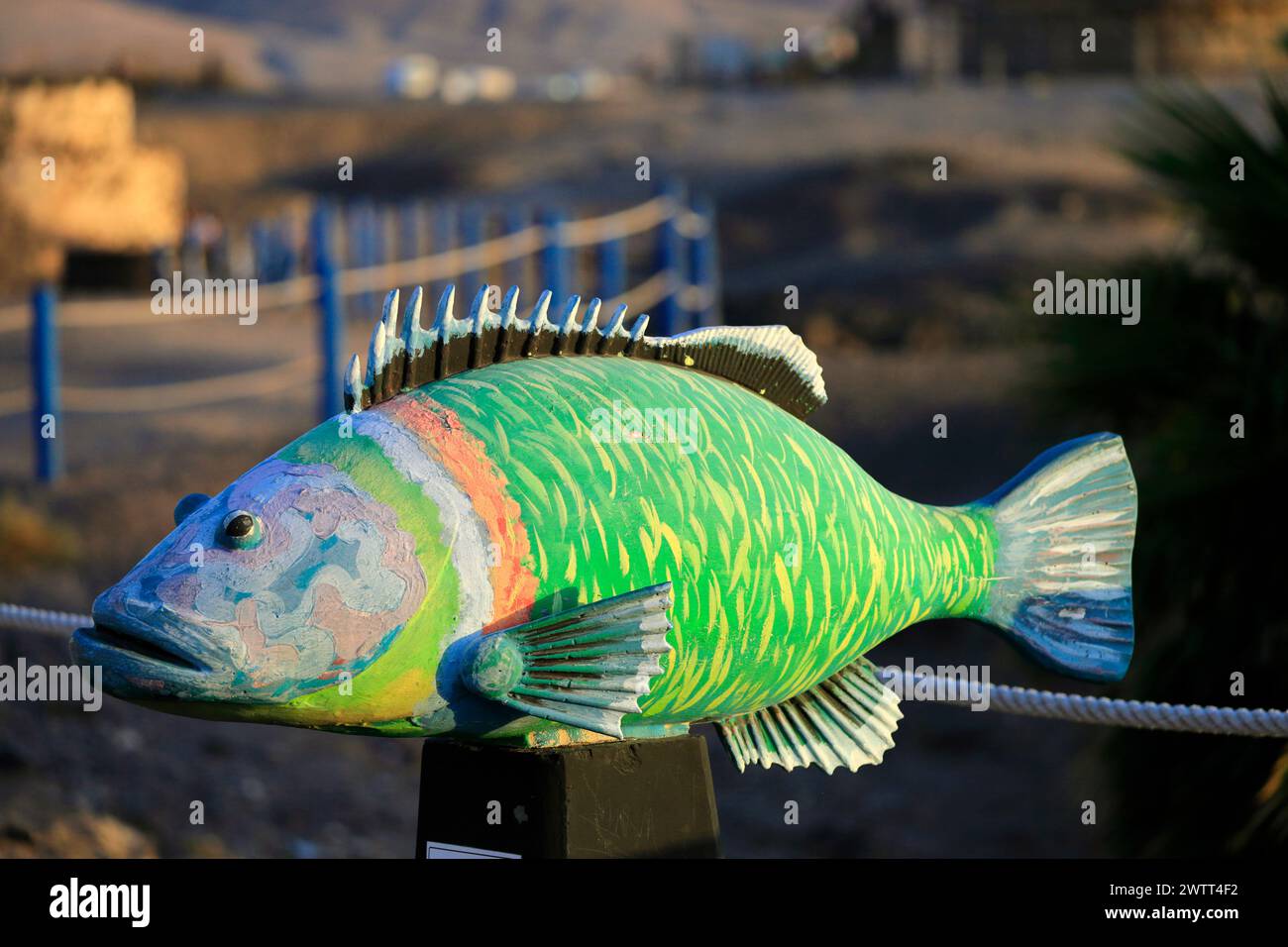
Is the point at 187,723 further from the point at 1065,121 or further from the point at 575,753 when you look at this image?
the point at 1065,121

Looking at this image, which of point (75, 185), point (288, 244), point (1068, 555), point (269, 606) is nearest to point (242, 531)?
point (269, 606)

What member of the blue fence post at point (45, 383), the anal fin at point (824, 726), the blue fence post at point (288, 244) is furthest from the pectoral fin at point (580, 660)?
the blue fence post at point (288, 244)

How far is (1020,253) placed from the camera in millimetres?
16875

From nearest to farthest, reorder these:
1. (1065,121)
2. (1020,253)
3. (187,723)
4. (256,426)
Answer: (187,723), (256,426), (1020,253), (1065,121)

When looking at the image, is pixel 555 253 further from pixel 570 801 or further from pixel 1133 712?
pixel 570 801

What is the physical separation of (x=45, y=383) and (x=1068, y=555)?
6334mm

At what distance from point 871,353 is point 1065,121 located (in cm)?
1310

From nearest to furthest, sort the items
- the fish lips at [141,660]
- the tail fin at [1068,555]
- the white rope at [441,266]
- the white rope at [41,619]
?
the fish lips at [141,660]
the tail fin at [1068,555]
the white rope at [41,619]
the white rope at [441,266]

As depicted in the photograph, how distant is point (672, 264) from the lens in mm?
13086

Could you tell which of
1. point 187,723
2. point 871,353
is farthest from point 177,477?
point 871,353

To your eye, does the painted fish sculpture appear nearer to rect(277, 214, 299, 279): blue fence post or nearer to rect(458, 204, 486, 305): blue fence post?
rect(458, 204, 486, 305): blue fence post

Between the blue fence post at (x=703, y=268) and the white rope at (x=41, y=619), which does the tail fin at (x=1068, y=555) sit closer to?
the white rope at (x=41, y=619)

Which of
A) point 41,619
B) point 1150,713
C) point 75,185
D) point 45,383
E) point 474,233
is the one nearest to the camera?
point 1150,713

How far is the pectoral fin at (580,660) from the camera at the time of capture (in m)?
2.02
